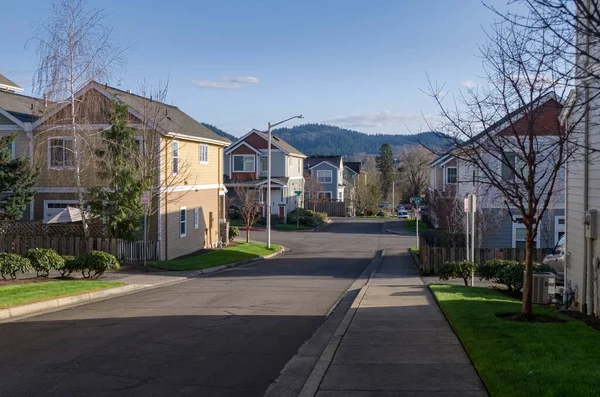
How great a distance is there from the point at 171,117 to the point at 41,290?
18188 mm

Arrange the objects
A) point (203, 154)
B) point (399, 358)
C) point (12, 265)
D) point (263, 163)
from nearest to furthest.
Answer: point (399, 358) → point (12, 265) → point (203, 154) → point (263, 163)

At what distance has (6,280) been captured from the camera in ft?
64.7

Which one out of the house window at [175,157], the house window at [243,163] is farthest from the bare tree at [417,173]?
the house window at [175,157]

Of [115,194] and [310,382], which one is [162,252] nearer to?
[115,194]

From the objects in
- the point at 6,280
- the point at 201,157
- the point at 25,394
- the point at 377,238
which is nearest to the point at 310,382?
the point at 25,394

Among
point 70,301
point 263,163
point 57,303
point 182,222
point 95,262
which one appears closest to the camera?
point 57,303

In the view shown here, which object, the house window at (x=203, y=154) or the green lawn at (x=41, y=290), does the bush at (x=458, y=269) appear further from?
the house window at (x=203, y=154)

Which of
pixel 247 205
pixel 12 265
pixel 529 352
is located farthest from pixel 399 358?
pixel 247 205

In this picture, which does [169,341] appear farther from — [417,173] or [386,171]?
[386,171]

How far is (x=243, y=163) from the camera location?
65562mm

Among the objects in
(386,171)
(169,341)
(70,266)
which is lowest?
(169,341)

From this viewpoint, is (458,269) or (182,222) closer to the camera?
(458,269)

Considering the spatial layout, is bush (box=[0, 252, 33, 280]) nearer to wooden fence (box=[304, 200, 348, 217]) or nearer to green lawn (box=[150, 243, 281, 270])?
green lawn (box=[150, 243, 281, 270])

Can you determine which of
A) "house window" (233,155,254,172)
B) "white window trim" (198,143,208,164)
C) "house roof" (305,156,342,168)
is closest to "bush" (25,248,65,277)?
"white window trim" (198,143,208,164)
